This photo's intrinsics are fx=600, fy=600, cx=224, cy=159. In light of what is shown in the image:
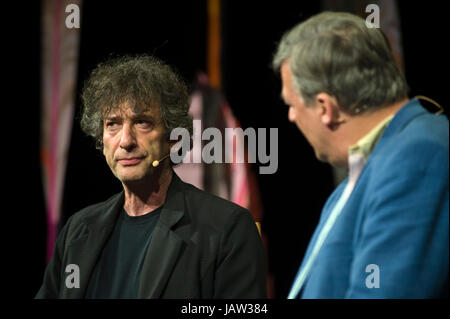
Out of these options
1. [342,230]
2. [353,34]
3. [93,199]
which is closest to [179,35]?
[93,199]

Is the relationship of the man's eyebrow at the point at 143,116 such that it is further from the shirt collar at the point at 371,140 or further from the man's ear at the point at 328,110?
the shirt collar at the point at 371,140

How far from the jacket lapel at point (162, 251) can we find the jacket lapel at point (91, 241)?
0.18 meters

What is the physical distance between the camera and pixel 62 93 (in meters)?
2.66

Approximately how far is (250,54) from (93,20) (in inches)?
28.7

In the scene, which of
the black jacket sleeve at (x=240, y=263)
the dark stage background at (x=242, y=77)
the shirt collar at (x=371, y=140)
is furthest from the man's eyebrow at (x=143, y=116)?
the shirt collar at (x=371, y=140)

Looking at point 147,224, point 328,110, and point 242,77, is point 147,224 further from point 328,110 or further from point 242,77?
point 242,77

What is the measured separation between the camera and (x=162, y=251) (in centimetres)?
180

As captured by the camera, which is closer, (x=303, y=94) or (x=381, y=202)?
(x=381, y=202)

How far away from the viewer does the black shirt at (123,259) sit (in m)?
1.81

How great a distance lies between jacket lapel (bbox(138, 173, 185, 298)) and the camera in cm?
175

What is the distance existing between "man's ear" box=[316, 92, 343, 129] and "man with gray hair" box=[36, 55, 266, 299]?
18.4 inches

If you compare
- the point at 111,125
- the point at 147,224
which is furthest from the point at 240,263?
the point at 111,125

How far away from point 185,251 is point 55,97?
4.04 feet

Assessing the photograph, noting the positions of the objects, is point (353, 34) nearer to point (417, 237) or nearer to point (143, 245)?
point (417, 237)
